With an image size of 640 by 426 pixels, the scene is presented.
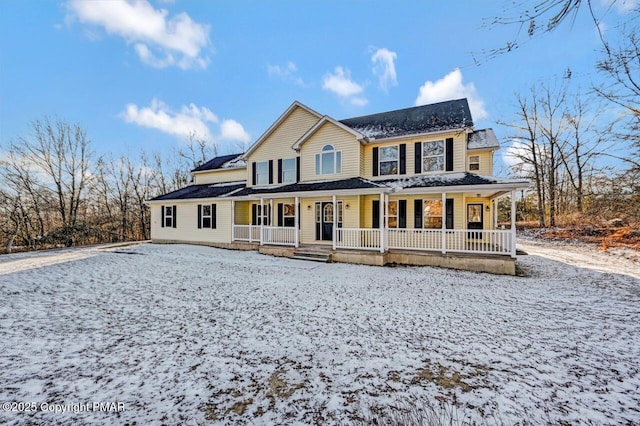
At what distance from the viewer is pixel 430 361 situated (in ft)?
11.9

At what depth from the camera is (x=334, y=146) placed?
42.3 ft

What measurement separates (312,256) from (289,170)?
552cm

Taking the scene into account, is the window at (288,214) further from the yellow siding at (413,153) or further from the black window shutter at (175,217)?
the black window shutter at (175,217)

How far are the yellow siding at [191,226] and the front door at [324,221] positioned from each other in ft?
18.1

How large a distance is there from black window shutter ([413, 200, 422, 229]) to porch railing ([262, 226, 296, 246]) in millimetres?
6005

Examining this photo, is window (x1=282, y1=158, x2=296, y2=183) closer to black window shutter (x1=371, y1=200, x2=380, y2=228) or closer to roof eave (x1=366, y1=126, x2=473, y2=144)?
roof eave (x1=366, y1=126, x2=473, y2=144)

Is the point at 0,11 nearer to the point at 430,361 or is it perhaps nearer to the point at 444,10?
the point at 444,10

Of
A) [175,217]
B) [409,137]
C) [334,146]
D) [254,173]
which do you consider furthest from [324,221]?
[175,217]

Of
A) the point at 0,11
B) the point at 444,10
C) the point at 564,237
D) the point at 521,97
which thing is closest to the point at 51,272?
the point at 0,11

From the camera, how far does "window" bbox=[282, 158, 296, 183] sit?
47.1 feet

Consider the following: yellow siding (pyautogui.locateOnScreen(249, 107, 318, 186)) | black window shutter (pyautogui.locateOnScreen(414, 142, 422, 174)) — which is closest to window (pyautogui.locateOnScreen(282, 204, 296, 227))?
yellow siding (pyautogui.locateOnScreen(249, 107, 318, 186))

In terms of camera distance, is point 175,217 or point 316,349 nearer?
point 316,349

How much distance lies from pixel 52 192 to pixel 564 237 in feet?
127

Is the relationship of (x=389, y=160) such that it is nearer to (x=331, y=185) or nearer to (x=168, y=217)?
(x=331, y=185)
